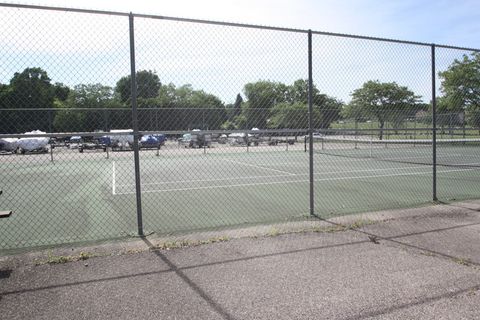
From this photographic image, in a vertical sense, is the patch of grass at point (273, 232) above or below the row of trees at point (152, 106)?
below

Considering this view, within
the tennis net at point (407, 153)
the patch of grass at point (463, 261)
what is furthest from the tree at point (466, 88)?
the patch of grass at point (463, 261)

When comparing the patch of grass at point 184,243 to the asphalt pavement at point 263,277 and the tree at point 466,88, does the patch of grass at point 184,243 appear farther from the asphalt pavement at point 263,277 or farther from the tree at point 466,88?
the tree at point 466,88

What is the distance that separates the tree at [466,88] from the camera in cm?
1772

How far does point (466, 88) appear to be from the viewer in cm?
2516

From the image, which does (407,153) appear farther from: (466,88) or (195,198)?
(195,198)

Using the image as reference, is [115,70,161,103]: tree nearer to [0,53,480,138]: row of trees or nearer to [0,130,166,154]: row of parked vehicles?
[0,53,480,138]: row of trees

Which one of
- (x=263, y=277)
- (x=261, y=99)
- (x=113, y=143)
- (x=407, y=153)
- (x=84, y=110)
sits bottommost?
(x=263, y=277)

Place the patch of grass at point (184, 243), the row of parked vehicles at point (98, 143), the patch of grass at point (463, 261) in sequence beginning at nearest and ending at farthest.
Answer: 1. the patch of grass at point (463, 261)
2. the patch of grass at point (184, 243)
3. the row of parked vehicles at point (98, 143)

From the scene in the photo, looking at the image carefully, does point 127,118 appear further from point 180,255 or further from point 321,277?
point 321,277

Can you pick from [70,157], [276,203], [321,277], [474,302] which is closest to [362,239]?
[321,277]

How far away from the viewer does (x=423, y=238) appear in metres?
5.66

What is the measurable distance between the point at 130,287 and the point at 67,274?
870 mm

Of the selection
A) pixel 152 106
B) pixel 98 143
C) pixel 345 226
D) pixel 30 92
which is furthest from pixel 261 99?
pixel 98 143

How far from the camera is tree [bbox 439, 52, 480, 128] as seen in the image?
1772cm
